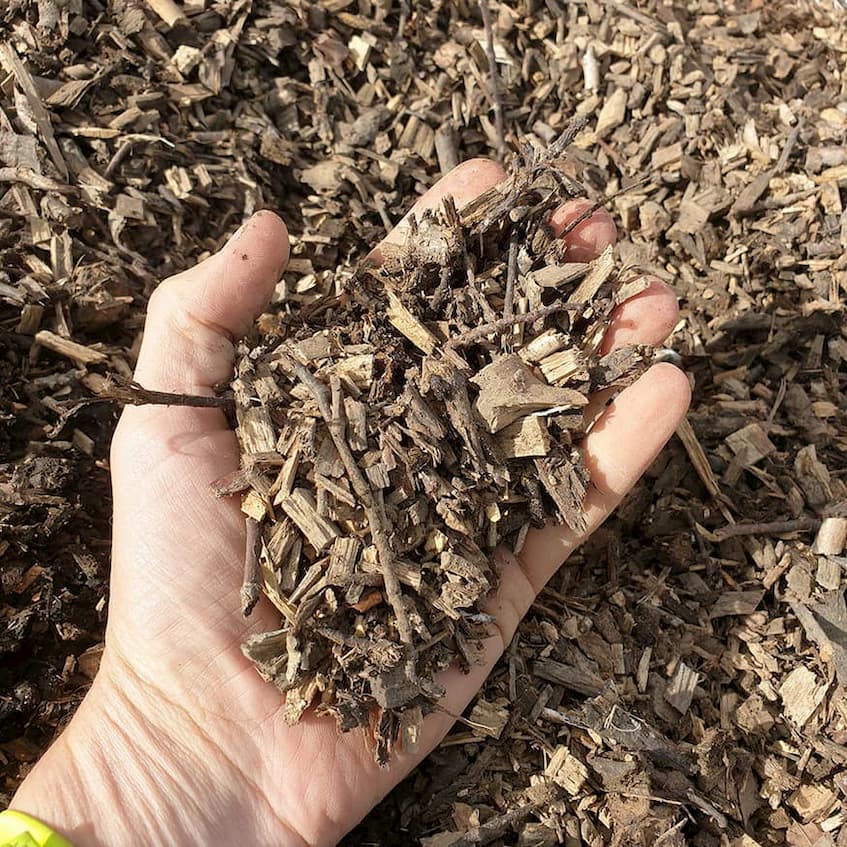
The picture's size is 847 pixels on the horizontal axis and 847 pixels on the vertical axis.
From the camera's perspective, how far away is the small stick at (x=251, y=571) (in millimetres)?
2471

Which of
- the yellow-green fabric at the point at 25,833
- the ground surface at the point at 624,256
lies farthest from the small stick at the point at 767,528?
the yellow-green fabric at the point at 25,833

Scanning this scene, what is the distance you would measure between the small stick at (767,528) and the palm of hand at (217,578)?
25.1 inches

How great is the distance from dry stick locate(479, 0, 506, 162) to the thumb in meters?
1.48

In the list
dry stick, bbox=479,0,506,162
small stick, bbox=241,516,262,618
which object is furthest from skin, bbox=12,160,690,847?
dry stick, bbox=479,0,506,162

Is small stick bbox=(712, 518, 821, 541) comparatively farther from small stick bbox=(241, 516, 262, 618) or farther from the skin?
small stick bbox=(241, 516, 262, 618)

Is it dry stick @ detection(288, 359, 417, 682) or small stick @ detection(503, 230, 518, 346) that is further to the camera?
small stick @ detection(503, 230, 518, 346)

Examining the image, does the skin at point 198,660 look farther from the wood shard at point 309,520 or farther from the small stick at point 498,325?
the small stick at point 498,325

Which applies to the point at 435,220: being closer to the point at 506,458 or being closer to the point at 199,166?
the point at 506,458

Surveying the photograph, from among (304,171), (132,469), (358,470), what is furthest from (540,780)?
(304,171)

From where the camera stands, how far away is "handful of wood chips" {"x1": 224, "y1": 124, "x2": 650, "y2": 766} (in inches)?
97.0

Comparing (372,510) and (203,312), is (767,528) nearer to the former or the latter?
(372,510)

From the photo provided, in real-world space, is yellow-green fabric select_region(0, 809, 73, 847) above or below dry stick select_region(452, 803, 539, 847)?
above

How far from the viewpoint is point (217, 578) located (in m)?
2.58

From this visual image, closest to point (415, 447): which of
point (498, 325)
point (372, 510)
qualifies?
point (372, 510)
